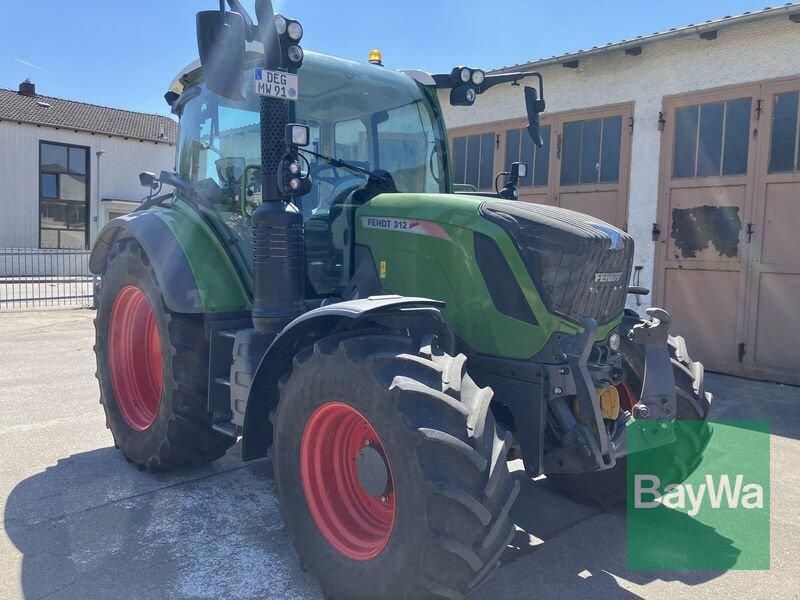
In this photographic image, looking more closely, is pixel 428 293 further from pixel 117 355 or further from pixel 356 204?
pixel 117 355

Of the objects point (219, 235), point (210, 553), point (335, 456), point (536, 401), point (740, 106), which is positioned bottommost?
point (210, 553)

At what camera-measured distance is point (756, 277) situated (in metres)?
7.62

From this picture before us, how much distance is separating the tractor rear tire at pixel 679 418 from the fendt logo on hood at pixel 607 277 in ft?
1.61

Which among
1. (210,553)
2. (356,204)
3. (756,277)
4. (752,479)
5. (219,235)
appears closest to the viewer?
(210,553)

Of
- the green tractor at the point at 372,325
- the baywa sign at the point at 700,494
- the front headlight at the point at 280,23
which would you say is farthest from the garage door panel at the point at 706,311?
the front headlight at the point at 280,23

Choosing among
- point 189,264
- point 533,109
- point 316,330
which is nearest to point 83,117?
point 189,264

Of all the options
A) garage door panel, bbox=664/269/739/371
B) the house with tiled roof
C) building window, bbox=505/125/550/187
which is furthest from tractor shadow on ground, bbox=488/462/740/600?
the house with tiled roof

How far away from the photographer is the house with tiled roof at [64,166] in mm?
24281

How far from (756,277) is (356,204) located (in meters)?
5.63

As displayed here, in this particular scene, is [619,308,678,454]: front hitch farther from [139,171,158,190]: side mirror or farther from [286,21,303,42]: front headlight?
[139,171,158,190]: side mirror

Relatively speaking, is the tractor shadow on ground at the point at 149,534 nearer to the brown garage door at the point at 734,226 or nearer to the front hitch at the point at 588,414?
the front hitch at the point at 588,414

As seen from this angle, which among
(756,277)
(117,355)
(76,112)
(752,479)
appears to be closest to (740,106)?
(756,277)

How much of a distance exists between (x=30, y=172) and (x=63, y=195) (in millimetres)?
1395

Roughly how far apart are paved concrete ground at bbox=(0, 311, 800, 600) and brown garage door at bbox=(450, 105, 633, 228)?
433cm
